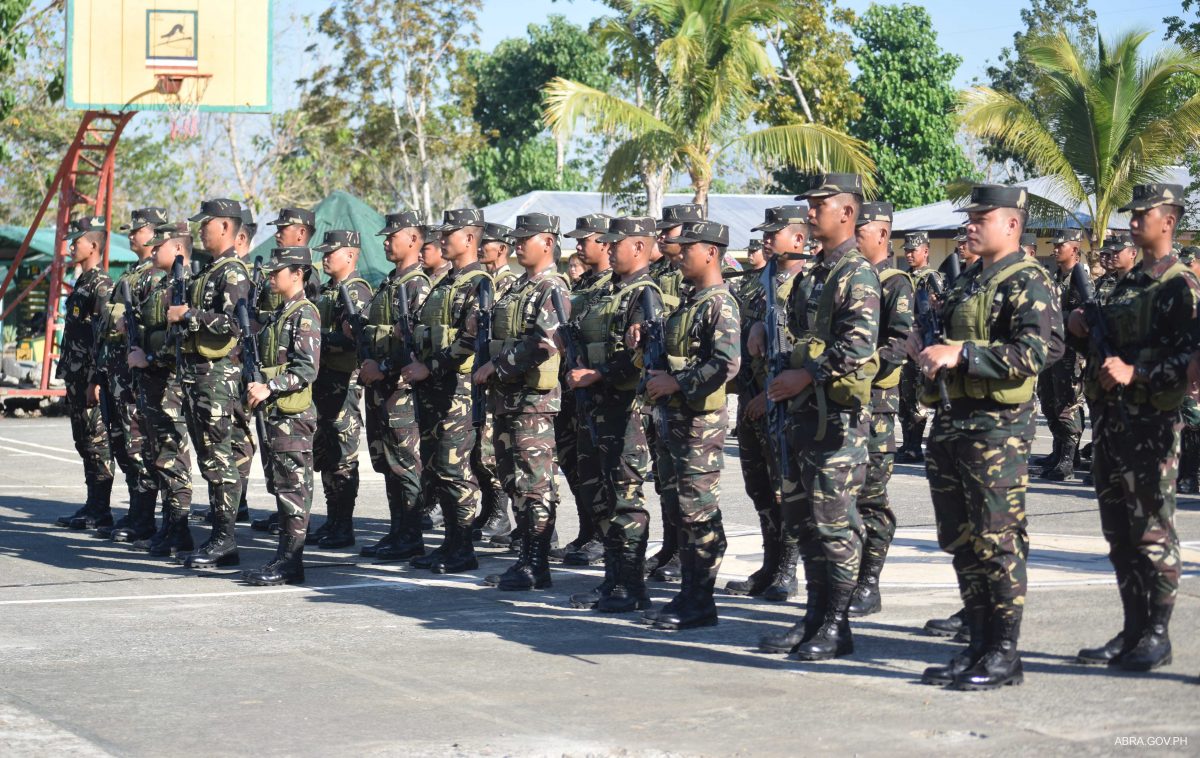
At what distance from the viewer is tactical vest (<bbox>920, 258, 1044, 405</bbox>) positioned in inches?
245

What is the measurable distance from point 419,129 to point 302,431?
3164 cm

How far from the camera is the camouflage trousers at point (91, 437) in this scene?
37.8 ft

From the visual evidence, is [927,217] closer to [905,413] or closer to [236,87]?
[236,87]

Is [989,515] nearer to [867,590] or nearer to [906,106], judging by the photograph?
[867,590]

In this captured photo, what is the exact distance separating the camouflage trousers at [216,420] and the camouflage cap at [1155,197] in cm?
569

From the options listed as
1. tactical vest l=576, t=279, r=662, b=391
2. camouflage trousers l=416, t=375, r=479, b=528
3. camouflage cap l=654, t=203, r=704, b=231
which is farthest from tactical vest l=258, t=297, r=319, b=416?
camouflage cap l=654, t=203, r=704, b=231

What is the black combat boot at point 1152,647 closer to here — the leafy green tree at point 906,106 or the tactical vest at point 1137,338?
the tactical vest at point 1137,338

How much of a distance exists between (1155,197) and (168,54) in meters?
18.6

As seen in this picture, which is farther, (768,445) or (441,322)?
(441,322)

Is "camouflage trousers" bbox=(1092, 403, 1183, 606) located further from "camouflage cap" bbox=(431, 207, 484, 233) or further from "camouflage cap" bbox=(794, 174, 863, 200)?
"camouflage cap" bbox=(431, 207, 484, 233)

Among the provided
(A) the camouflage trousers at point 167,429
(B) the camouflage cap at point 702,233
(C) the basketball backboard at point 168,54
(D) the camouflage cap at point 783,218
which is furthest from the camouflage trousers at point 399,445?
(C) the basketball backboard at point 168,54

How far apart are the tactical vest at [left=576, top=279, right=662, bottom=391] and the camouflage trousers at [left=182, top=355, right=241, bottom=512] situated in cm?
268

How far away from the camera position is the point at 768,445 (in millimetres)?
8289

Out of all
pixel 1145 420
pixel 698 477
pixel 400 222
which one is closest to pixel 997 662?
pixel 1145 420
